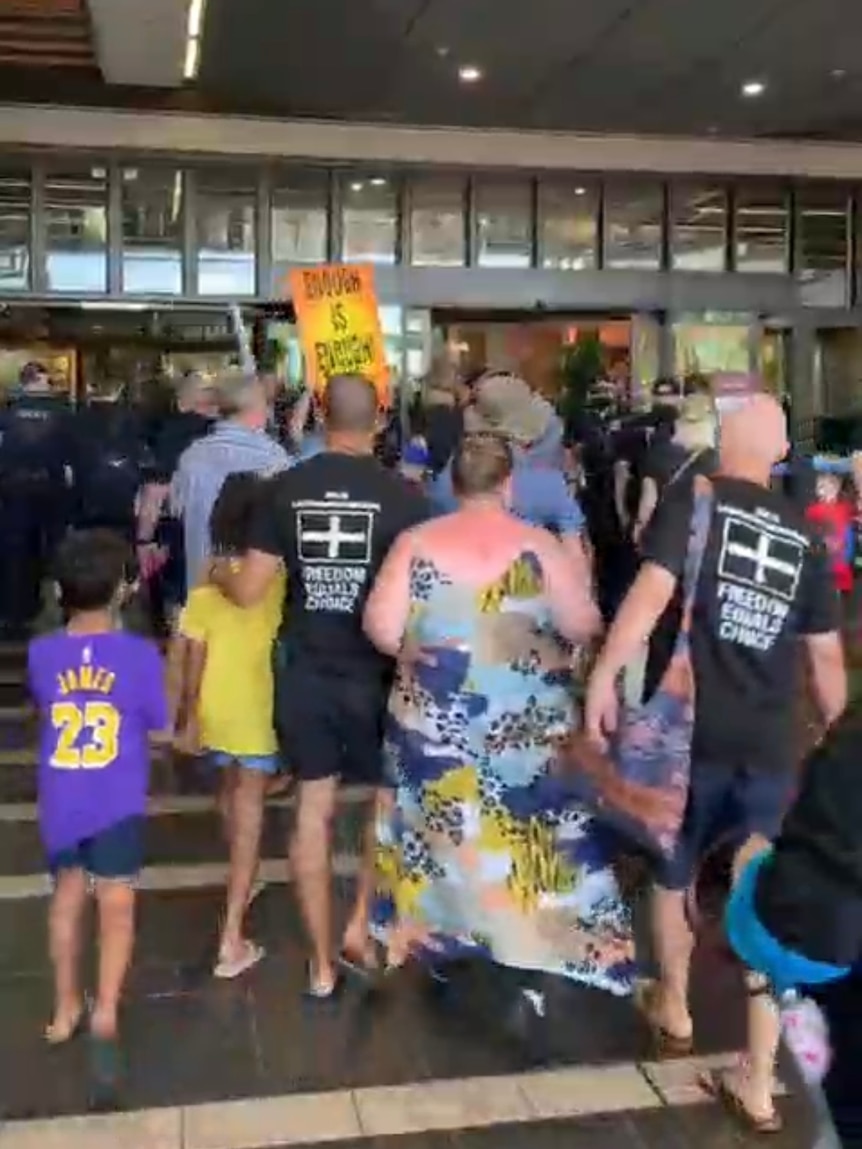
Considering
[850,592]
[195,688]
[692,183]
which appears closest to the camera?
[195,688]

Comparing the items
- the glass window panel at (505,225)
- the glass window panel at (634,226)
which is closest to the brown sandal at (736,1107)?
the glass window panel at (505,225)

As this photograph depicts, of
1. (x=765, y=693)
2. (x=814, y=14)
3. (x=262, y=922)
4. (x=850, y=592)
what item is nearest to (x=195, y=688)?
(x=262, y=922)

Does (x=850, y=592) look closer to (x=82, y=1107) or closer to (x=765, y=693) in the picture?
(x=765, y=693)

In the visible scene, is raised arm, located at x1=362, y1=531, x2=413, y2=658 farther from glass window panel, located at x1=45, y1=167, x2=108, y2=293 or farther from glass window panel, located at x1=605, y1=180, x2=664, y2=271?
glass window panel, located at x1=605, y1=180, x2=664, y2=271

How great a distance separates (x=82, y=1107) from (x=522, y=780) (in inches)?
49.3

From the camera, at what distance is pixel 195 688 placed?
4.28 m

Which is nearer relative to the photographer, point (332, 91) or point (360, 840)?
point (360, 840)

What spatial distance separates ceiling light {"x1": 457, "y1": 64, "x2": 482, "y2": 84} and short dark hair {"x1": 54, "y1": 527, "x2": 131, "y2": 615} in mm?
9829

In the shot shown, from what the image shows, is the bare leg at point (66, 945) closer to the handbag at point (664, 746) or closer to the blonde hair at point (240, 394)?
the handbag at point (664, 746)

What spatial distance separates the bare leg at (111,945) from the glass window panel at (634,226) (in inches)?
510

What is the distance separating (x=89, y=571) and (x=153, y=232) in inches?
467

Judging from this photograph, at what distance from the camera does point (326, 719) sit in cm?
401

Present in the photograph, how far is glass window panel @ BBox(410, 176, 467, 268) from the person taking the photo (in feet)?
50.4

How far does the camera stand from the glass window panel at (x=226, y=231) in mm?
14883
